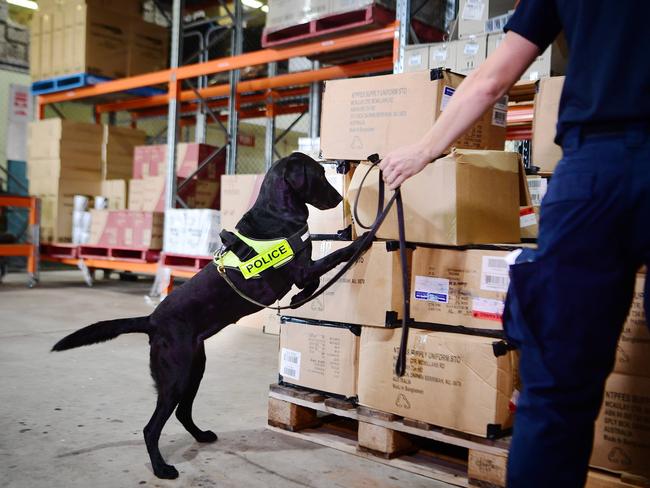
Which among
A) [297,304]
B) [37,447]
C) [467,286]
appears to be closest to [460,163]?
[467,286]

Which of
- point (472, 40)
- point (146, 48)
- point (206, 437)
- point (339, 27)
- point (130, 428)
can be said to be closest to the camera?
point (206, 437)

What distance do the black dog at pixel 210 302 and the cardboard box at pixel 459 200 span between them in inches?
7.3

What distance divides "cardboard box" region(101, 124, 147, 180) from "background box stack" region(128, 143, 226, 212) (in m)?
0.59

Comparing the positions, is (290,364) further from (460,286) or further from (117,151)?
(117,151)

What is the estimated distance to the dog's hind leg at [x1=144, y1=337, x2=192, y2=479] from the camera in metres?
2.28

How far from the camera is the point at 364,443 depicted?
8.07 ft

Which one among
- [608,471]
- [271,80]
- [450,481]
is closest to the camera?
[608,471]

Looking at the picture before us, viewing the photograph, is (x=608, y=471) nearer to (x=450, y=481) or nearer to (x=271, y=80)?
(x=450, y=481)

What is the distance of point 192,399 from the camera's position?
2.58 metres

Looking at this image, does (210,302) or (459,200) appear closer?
(459,200)

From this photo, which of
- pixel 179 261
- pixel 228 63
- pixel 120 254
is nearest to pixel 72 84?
pixel 120 254

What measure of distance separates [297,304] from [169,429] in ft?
2.89

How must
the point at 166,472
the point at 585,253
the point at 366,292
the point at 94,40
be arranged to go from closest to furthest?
the point at 585,253, the point at 166,472, the point at 366,292, the point at 94,40

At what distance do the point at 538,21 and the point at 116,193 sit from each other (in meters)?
7.70
